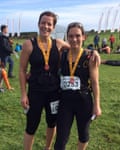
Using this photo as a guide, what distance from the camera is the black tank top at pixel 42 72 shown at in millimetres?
4461

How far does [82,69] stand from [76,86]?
0.71ft

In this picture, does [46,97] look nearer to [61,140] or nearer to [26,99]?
[26,99]

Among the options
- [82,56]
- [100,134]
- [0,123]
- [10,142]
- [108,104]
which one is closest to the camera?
[82,56]

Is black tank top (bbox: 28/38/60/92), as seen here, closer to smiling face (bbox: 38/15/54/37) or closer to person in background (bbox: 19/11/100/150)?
person in background (bbox: 19/11/100/150)

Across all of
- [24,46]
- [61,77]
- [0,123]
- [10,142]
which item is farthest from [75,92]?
Answer: [0,123]

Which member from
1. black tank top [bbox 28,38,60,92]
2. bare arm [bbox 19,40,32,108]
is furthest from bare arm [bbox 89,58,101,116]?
bare arm [bbox 19,40,32,108]

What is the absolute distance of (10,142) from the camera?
5758 mm

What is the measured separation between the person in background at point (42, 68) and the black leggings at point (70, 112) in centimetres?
22

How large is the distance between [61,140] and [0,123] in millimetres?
2649

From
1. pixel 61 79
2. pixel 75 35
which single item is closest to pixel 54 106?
pixel 61 79

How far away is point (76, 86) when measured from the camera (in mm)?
4359

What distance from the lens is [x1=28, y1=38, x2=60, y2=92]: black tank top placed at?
4461 mm

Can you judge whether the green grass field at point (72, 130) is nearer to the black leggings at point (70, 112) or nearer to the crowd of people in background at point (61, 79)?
the crowd of people in background at point (61, 79)

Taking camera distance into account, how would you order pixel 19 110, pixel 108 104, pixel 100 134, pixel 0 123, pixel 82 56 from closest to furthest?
pixel 82 56, pixel 100 134, pixel 0 123, pixel 19 110, pixel 108 104
